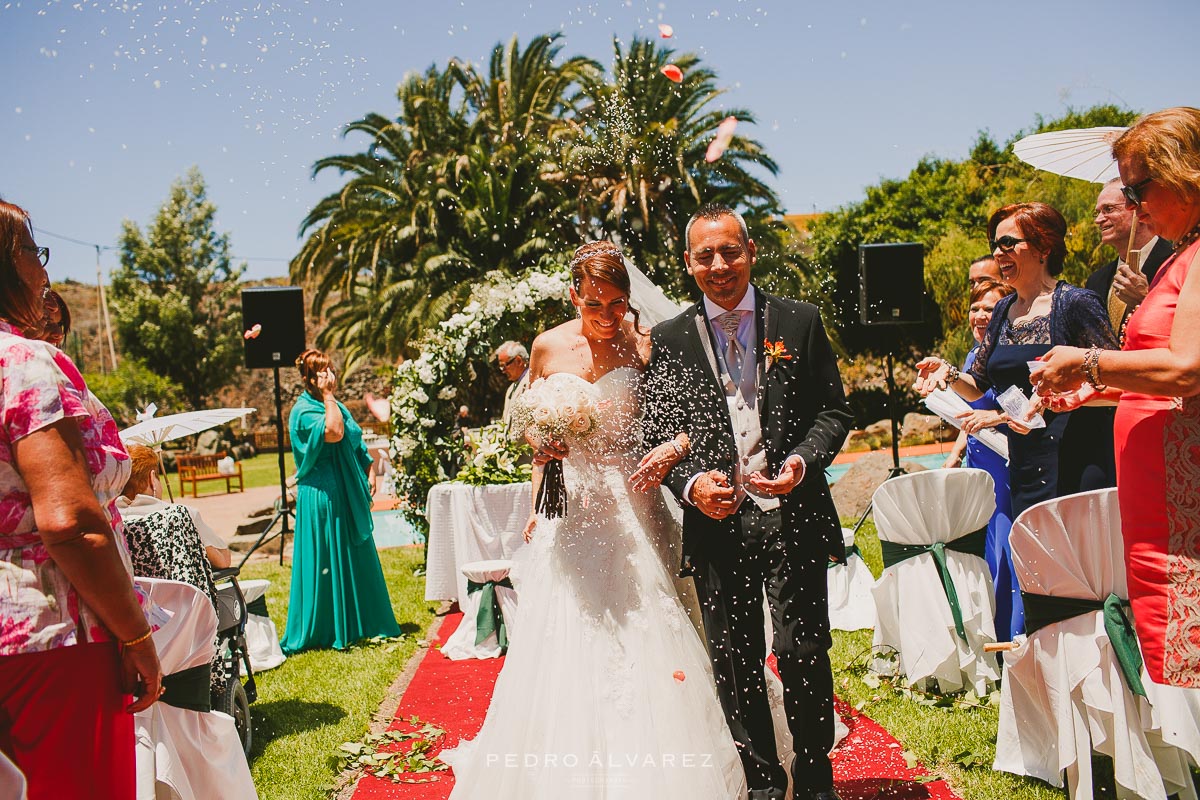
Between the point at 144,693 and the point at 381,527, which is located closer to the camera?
the point at 144,693

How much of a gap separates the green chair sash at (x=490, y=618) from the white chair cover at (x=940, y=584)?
2.78 meters

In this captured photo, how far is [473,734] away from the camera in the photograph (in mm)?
4688

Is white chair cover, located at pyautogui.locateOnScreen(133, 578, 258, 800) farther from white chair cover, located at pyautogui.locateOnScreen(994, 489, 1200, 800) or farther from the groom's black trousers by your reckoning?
white chair cover, located at pyautogui.locateOnScreen(994, 489, 1200, 800)

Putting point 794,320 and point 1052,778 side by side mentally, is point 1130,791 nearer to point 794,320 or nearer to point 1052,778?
point 1052,778

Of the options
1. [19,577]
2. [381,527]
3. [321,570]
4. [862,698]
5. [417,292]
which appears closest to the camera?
[19,577]

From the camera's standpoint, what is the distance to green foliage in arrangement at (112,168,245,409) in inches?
1619

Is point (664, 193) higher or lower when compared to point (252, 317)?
higher

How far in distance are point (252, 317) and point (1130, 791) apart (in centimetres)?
960

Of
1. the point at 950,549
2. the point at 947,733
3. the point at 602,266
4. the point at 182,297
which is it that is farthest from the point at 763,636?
the point at 182,297

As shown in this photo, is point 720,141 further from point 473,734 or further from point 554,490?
point 473,734

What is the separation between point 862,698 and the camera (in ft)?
15.5

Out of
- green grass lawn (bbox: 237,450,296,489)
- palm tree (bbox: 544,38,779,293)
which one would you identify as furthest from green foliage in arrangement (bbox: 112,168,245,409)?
palm tree (bbox: 544,38,779,293)

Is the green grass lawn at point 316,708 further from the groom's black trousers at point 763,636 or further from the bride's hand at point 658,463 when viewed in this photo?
the bride's hand at point 658,463

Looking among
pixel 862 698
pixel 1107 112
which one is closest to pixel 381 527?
pixel 862 698
